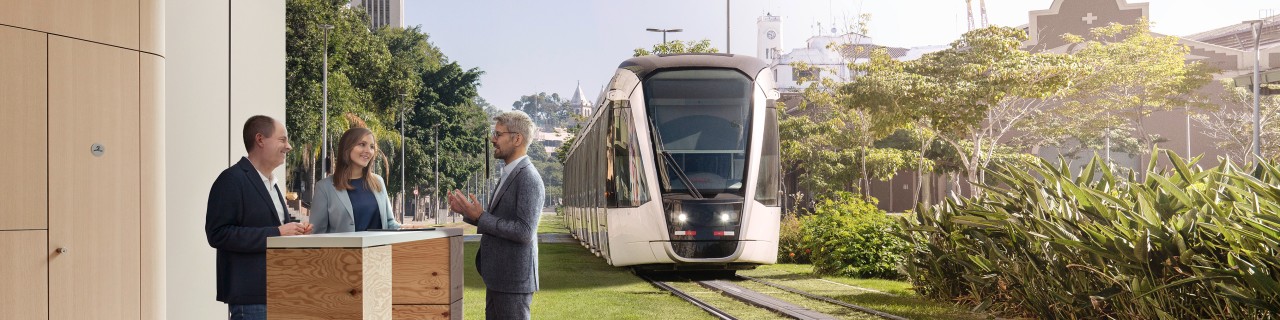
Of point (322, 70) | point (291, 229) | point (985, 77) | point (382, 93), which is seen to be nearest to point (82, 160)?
point (291, 229)

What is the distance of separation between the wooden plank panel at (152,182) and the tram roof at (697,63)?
9455mm

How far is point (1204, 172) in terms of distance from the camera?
27.5ft

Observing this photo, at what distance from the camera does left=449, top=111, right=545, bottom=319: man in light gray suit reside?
5.36 meters

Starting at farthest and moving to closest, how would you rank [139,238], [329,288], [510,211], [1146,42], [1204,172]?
[1146,42] → [1204,172] → [139,238] → [510,211] → [329,288]

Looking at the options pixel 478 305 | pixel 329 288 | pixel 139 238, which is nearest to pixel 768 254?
pixel 478 305

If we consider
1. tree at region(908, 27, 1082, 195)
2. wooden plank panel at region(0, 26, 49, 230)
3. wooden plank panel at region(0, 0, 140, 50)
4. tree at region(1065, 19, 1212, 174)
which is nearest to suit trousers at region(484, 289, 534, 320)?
wooden plank panel at region(0, 26, 49, 230)

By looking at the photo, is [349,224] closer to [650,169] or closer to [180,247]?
[180,247]

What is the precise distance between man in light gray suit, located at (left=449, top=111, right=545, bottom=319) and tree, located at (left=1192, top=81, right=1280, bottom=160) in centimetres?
4496

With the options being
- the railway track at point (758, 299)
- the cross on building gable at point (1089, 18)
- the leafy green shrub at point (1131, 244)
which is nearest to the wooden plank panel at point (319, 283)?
the leafy green shrub at point (1131, 244)

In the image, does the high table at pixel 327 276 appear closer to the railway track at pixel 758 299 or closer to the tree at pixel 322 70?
the railway track at pixel 758 299

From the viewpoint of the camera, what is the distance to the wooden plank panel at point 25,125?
5832 millimetres

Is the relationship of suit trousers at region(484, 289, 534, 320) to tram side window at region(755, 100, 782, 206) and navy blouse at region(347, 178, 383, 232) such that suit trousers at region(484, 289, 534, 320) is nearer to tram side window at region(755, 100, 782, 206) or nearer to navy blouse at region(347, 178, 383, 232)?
navy blouse at region(347, 178, 383, 232)

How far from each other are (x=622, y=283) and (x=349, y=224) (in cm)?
1120

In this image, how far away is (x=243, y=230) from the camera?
195 inches
